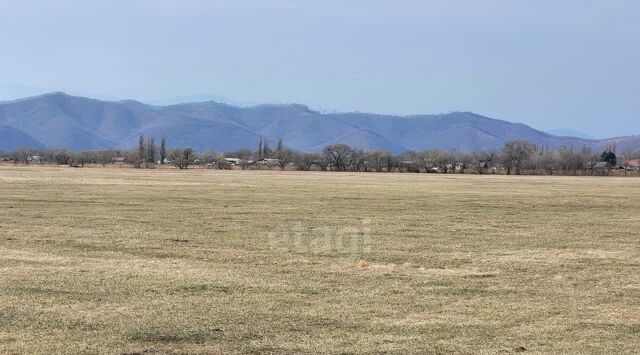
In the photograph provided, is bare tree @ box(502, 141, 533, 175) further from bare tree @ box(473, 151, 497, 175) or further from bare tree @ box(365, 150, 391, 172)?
bare tree @ box(365, 150, 391, 172)

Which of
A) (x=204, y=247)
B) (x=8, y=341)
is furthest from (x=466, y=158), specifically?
(x=8, y=341)

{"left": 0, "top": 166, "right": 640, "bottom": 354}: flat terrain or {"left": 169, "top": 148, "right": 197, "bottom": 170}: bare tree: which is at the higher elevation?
{"left": 169, "top": 148, "right": 197, "bottom": 170}: bare tree

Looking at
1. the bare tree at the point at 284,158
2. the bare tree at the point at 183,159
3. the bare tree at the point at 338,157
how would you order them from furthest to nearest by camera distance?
the bare tree at the point at 284,158 < the bare tree at the point at 338,157 < the bare tree at the point at 183,159

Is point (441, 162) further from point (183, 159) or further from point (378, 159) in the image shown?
point (183, 159)

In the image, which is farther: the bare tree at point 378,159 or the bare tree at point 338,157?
the bare tree at point 338,157

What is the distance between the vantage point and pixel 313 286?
1438 centimetres

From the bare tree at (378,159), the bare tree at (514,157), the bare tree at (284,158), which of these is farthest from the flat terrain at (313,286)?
the bare tree at (284,158)

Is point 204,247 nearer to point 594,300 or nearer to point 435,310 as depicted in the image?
point 435,310

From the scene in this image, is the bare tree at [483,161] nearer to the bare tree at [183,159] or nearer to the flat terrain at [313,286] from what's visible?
the bare tree at [183,159]

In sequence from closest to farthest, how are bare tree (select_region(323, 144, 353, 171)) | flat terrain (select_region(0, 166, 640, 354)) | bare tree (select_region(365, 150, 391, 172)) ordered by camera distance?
flat terrain (select_region(0, 166, 640, 354)) → bare tree (select_region(365, 150, 391, 172)) → bare tree (select_region(323, 144, 353, 171))

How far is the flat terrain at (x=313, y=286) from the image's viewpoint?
33.5ft

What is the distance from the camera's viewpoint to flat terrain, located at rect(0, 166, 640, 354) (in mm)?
10211

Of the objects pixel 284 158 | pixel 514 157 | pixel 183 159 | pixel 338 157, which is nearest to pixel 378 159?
pixel 338 157

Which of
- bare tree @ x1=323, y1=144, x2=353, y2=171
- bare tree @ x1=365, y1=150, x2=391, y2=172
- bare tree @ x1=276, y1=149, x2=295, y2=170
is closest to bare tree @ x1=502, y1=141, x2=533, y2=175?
bare tree @ x1=365, y1=150, x2=391, y2=172
